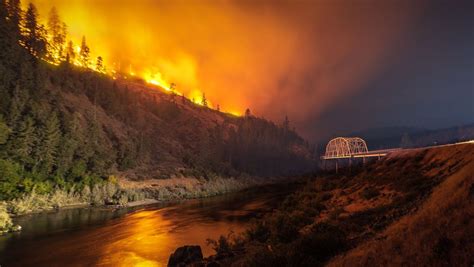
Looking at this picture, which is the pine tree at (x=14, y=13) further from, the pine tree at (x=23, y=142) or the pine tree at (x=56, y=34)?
the pine tree at (x=23, y=142)

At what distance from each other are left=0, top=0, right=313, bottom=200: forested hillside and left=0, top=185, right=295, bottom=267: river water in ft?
55.3

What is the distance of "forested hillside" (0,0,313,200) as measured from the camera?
5862 cm

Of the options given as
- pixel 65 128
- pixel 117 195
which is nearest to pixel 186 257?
pixel 117 195

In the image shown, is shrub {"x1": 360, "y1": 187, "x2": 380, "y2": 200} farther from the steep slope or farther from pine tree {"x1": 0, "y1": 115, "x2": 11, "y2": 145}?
pine tree {"x1": 0, "y1": 115, "x2": 11, "y2": 145}

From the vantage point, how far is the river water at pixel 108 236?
980 inches

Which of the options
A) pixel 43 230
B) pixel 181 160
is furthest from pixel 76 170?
pixel 181 160

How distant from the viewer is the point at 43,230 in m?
35.8

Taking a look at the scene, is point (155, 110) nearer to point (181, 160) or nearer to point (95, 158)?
point (181, 160)

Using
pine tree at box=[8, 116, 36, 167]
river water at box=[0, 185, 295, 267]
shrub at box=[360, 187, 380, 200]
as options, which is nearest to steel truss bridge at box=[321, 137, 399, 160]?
river water at box=[0, 185, 295, 267]

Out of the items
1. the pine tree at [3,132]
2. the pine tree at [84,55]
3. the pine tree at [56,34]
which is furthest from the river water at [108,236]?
the pine tree at [84,55]

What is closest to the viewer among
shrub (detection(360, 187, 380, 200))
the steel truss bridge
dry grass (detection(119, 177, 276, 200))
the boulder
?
the boulder

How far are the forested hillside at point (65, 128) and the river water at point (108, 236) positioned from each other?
16.9 meters

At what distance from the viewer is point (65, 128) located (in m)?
71.7

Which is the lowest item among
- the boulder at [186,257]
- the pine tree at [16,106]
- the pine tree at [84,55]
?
the boulder at [186,257]
